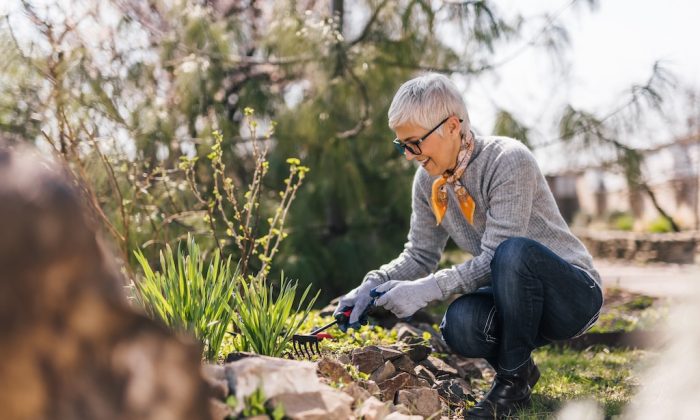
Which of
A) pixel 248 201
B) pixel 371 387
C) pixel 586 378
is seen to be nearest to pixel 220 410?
pixel 371 387

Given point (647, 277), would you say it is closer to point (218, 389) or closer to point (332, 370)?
point (332, 370)

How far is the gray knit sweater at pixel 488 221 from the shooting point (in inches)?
92.6

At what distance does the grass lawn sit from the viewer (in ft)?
7.95

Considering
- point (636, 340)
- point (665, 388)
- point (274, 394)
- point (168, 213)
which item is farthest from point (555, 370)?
point (168, 213)

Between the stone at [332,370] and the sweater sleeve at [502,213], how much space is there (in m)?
0.43

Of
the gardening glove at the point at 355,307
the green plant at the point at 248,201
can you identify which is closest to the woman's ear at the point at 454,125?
the gardening glove at the point at 355,307

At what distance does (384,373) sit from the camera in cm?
239

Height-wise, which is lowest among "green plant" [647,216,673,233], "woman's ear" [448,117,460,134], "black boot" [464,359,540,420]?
"green plant" [647,216,673,233]

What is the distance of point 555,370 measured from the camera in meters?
3.22

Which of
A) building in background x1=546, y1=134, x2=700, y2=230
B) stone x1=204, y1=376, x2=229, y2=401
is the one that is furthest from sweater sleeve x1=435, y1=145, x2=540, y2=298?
building in background x1=546, y1=134, x2=700, y2=230

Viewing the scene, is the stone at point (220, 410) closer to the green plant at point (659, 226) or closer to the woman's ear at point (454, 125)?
the woman's ear at point (454, 125)

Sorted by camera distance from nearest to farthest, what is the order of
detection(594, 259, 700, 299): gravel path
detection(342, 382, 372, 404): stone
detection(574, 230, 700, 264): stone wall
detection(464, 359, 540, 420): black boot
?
detection(342, 382, 372, 404): stone < detection(464, 359, 540, 420): black boot < detection(594, 259, 700, 299): gravel path < detection(574, 230, 700, 264): stone wall

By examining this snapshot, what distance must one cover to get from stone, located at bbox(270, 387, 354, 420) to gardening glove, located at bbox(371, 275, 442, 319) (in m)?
0.58

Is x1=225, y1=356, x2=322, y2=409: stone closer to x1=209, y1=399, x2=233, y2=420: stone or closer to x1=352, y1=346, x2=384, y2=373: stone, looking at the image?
x1=209, y1=399, x2=233, y2=420: stone
